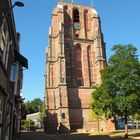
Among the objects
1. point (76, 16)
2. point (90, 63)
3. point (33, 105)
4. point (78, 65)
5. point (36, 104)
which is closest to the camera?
point (78, 65)

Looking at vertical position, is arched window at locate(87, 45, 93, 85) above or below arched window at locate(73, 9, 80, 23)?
below

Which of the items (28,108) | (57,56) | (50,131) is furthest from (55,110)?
(28,108)

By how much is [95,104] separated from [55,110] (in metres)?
23.0

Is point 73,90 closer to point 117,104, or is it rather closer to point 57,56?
point 57,56

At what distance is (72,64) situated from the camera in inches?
2334

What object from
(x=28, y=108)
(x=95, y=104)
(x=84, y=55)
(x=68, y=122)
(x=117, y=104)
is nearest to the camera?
(x=117, y=104)

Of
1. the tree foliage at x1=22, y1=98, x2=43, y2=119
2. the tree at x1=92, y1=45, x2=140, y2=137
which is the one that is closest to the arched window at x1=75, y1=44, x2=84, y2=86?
the tree at x1=92, y1=45, x2=140, y2=137

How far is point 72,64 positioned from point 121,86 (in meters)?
28.3

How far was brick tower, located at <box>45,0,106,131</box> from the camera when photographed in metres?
53.8

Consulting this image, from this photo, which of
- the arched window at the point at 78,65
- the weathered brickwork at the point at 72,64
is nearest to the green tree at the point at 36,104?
the weathered brickwork at the point at 72,64

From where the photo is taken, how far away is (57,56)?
5788 centimetres

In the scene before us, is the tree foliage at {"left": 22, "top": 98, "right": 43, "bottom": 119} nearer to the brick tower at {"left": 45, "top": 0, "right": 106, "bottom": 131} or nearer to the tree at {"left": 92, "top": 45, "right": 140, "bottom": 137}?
the brick tower at {"left": 45, "top": 0, "right": 106, "bottom": 131}

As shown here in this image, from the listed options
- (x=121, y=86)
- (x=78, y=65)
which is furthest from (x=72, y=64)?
(x=121, y=86)

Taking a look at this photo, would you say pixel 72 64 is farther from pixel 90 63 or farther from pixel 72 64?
pixel 90 63
